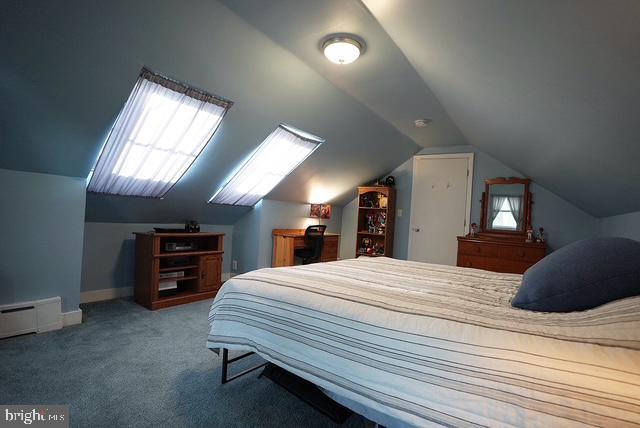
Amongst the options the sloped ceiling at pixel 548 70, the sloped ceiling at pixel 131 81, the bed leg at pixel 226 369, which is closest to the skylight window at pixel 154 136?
the sloped ceiling at pixel 131 81

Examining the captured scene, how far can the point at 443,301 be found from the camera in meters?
1.33

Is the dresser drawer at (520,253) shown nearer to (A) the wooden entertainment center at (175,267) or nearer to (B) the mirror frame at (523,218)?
(B) the mirror frame at (523,218)

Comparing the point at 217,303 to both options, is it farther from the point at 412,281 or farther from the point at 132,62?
the point at 132,62

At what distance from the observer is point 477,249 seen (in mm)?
3812

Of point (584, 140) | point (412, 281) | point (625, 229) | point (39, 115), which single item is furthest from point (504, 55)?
point (39, 115)

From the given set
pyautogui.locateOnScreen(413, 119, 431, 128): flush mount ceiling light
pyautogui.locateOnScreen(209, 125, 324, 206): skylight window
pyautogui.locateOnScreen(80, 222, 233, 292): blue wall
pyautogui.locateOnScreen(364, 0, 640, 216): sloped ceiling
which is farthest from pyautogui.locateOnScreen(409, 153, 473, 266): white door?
pyautogui.locateOnScreen(80, 222, 233, 292): blue wall

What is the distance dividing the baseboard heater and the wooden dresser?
4.42m

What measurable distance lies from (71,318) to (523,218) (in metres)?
5.32

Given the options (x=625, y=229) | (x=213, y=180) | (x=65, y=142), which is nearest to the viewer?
(x=65, y=142)

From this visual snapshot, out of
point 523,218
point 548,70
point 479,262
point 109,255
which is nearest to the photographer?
point 548,70

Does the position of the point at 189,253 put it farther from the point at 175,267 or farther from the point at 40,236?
the point at 40,236

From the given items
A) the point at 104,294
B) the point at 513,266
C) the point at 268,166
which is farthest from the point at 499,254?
the point at 104,294

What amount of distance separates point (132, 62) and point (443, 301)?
7.87 feet

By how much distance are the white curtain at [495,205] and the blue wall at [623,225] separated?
3.51 feet
